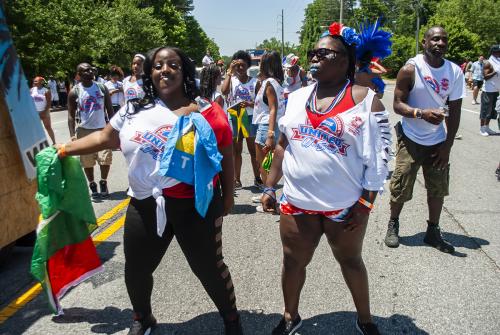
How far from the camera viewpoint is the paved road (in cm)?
309

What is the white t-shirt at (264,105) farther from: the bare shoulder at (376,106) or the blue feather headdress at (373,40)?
the bare shoulder at (376,106)

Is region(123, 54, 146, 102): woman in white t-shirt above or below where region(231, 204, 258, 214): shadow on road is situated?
above

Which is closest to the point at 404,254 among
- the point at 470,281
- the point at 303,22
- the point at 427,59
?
the point at 470,281

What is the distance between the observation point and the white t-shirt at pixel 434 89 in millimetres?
4004

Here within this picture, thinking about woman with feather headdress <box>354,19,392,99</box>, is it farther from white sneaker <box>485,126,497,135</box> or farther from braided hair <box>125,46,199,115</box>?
white sneaker <box>485,126,497,135</box>

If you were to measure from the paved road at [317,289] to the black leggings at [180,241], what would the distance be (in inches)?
19.0

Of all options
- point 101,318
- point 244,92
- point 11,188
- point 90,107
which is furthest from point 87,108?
point 101,318

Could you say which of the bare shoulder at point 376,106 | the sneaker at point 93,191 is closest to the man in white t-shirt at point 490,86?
the sneaker at point 93,191

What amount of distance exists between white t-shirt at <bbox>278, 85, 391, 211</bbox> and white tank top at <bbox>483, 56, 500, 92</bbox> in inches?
363

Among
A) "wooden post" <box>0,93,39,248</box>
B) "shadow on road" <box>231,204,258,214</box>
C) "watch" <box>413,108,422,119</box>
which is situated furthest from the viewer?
"shadow on road" <box>231,204,258,214</box>

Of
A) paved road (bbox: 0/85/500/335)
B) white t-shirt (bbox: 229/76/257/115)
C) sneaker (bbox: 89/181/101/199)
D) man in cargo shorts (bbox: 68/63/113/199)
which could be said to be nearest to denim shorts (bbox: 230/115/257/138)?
white t-shirt (bbox: 229/76/257/115)

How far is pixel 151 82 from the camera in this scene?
2.75 metres

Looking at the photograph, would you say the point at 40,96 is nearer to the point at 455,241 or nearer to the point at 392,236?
the point at 392,236

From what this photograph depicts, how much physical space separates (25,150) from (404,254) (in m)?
3.47
